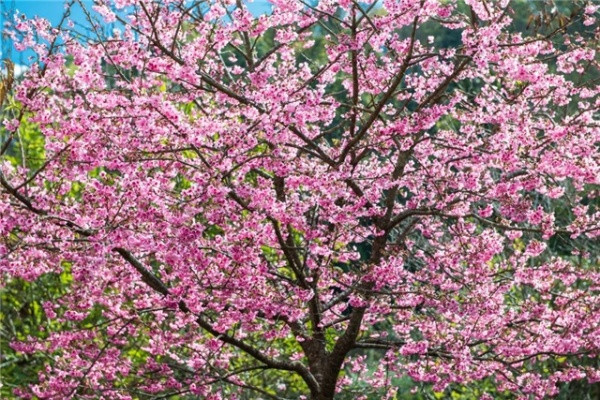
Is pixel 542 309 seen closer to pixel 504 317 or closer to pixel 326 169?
pixel 504 317

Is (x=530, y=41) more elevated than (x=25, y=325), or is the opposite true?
(x=25, y=325)

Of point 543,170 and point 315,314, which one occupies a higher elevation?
point 543,170

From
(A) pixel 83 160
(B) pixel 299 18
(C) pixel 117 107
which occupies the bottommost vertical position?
(A) pixel 83 160

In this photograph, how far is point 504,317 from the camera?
7.04 m

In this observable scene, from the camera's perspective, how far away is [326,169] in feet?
19.6

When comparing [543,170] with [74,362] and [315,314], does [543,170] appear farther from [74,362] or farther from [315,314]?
[74,362]

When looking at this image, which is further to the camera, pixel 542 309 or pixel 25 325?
pixel 25 325

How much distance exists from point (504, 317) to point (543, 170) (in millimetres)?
1606

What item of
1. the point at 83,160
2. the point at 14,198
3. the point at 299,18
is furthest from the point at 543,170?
the point at 14,198

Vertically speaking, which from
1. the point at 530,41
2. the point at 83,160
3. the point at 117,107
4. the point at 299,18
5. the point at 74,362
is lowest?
the point at 74,362

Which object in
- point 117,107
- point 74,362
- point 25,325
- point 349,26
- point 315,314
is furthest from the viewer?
point 25,325

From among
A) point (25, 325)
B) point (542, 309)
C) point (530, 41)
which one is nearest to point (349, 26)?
point (530, 41)

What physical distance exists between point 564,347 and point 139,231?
387 centimetres

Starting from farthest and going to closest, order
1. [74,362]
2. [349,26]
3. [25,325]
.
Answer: [25,325] → [74,362] → [349,26]
